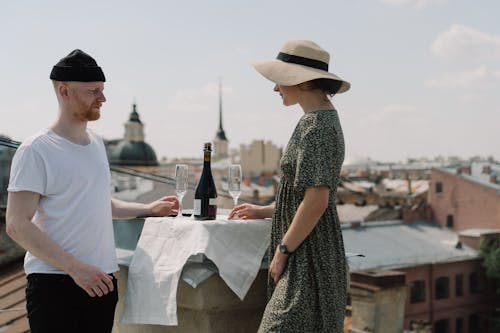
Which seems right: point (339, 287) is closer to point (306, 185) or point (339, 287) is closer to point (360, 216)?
point (306, 185)

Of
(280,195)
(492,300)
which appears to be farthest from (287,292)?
(492,300)

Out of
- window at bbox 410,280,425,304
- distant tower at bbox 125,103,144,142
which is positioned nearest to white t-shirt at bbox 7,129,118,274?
window at bbox 410,280,425,304

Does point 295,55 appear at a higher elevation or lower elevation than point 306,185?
higher

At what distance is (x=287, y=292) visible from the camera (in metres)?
1.95

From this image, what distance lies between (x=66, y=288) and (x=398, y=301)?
115 inches

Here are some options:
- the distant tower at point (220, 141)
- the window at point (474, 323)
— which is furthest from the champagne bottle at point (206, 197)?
the distant tower at point (220, 141)

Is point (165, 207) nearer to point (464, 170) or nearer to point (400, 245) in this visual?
point (400, 245)

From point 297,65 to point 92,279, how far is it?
3.26 ft

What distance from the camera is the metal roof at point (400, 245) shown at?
25.1m

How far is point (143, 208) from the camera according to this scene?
251 centimetres

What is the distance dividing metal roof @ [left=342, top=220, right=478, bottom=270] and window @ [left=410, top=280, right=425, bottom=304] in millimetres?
900

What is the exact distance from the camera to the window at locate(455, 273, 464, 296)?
27531 mm

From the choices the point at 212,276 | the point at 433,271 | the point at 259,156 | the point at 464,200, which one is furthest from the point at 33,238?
the point at 259,156

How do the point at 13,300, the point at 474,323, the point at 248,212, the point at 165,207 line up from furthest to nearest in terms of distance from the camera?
the point at 474,323 → the point at 13,300 → the point at 165,207 → the point at 248,212
